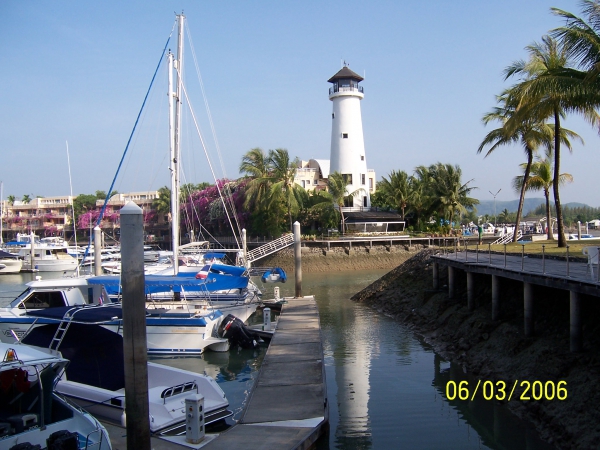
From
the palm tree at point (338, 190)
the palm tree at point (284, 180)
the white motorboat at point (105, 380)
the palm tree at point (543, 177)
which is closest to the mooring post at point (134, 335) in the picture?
the white motorboat at point (105, 380)

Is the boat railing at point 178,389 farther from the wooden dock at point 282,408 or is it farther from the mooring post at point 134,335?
the mooring post at point 134,335

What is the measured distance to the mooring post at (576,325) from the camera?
12594mm

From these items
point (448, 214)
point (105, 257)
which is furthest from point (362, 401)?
point (448, 214)

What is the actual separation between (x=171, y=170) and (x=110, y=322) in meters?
11.1

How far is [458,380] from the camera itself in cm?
1515

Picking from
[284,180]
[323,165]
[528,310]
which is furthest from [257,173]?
[528,310]

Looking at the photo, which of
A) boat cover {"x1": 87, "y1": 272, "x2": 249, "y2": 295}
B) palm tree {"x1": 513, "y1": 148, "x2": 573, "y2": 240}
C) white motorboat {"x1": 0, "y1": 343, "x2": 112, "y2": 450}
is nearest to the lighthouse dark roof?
palm tree {"x1": 513, "y1": 148, "x2": 573, "y2": 240}

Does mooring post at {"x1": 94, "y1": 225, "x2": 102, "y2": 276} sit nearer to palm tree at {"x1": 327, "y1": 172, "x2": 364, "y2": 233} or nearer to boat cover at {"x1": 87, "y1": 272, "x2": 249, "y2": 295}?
boat cover at {"x1": 87, "y1": 272, "x2": 249, "y2": 295}

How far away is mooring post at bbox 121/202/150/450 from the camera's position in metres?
8.49

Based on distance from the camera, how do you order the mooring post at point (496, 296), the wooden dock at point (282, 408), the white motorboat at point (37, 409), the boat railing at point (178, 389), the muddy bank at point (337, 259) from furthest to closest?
the muddy bank at point (337, 259) → the mooring post at point (496, 296) → the boat railing at point (178, 389) → the wooden dock at point (282, 408) → the white motorboat at point (37, 409)

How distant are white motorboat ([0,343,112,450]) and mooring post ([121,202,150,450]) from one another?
510 millimetres

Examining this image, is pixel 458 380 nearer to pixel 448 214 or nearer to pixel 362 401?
pixel 362 401
